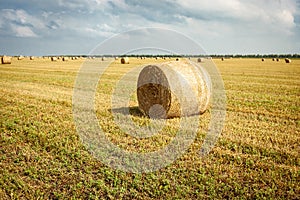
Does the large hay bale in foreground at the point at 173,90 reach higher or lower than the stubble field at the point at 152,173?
higher

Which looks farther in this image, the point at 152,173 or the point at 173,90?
the point at 173,90

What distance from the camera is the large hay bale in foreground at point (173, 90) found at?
24.7ft

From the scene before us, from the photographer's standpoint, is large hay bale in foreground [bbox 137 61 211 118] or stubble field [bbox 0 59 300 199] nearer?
stubble field [bbox 0 59 300 199]

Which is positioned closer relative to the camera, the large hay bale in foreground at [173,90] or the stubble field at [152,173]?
the stubble field at [152,173]

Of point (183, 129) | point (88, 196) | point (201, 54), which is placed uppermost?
point (201, 54)

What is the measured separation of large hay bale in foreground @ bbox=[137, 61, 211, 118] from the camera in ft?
24.7

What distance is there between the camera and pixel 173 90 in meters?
7.50

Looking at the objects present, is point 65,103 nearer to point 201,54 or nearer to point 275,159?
point 201,54

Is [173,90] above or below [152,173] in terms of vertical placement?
above

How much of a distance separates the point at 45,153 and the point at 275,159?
167 inches

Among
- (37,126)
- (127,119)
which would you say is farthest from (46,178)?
(127,119)

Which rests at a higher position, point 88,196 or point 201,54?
point 201,54

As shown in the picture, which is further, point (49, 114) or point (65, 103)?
point (65, 103)

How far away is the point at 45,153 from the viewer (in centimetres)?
546
